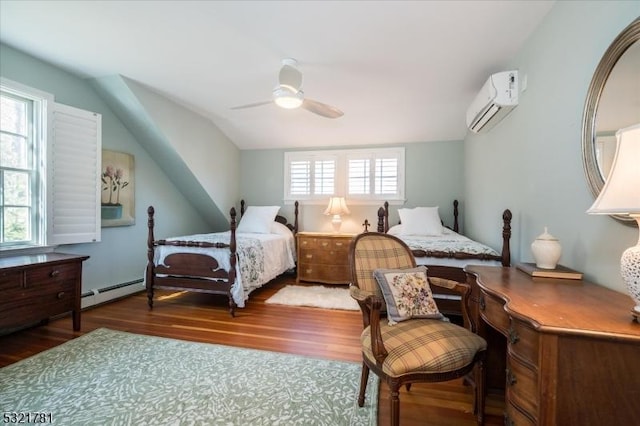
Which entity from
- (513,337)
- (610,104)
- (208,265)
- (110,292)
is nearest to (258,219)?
(208,265)

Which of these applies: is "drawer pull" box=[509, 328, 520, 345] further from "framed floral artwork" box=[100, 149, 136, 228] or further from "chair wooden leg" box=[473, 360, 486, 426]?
"framed floral artwork" box=[100, 149, 136, 228]

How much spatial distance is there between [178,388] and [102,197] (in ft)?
8.54

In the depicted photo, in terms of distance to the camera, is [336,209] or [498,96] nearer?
[498,96]

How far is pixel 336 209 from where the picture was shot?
4520mm

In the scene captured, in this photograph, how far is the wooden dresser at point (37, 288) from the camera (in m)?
2.22

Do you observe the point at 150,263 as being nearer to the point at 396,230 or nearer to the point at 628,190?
the point at 396,230

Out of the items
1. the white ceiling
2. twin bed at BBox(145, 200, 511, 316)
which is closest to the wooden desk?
twin bed at BBox(145, 200, 511, 316)

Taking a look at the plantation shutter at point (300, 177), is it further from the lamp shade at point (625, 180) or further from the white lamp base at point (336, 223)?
the lamp shade at point (625, 180)

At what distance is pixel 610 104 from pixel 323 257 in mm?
3474

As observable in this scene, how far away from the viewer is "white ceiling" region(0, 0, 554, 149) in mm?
2029

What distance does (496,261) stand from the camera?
250 cm

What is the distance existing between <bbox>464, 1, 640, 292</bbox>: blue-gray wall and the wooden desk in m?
0.48

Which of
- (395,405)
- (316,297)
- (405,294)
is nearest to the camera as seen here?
(395,405)

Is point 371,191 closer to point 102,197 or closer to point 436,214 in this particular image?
point 436,214
